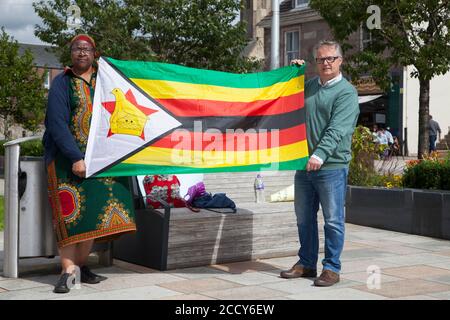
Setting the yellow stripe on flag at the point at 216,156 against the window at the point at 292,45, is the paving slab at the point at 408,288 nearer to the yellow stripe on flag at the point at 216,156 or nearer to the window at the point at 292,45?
the yellow stripe on flag at the point at 216,156

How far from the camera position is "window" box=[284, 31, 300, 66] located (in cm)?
3822

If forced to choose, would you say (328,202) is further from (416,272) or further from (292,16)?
(292,16)

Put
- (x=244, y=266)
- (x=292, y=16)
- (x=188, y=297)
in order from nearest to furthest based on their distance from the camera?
(x=188, y=297) < (x=244, y=266) < (x=292, y=16)

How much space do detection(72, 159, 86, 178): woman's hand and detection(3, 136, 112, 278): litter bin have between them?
0.60 metres

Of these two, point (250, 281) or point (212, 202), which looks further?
point (212, 202)

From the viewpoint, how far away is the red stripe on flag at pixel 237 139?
5.97 m

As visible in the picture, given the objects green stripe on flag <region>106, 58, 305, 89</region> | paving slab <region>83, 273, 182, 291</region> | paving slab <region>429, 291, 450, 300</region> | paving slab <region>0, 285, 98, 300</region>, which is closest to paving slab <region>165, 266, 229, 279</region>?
paving slab <region>83, 273, 182, 291</region>

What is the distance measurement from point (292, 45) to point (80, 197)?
3384 centimetres

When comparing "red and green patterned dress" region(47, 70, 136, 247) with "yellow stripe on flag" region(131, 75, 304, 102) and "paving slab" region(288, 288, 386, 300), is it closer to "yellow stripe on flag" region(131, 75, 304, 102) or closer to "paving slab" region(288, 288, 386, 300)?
"yellow stripe on flag" region(131, 75, 304, 102)

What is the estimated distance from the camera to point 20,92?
3102 centimetres

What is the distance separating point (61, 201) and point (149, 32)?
1717 cm

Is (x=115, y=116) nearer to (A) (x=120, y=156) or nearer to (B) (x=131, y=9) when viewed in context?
(A) (x=120, y=156)

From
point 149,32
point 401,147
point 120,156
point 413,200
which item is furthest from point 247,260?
point 401,147

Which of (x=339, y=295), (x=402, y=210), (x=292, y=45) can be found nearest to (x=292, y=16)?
(x=292, y=45)
